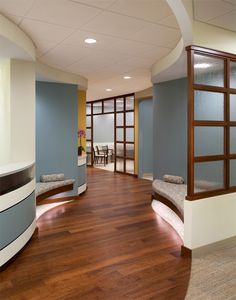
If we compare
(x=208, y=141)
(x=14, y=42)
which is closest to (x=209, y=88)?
(x=208, y=141)

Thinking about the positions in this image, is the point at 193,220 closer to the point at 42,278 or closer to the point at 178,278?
the point at 178,278

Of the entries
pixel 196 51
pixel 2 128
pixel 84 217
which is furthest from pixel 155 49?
pixel 84 217

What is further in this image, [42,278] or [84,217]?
[84,217]

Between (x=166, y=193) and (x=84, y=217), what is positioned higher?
(x=166, y=193)

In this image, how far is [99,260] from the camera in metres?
3.38

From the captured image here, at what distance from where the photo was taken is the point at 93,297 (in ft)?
8.54

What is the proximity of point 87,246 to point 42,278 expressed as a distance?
921 mm

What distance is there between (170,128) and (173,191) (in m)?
1.52

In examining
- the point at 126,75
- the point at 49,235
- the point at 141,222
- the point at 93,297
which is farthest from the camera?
the point at 126,75

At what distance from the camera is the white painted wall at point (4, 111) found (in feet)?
13.4

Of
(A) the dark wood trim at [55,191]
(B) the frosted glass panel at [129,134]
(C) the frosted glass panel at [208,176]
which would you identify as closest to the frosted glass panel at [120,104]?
(B) the frosted glass panel at [129,134]

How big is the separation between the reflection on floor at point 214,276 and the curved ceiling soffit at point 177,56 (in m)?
2.54

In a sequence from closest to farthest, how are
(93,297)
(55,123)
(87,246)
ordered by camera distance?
(93,297) → (87,246) → (55,123)

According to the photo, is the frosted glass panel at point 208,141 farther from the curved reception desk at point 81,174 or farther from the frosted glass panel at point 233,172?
the curved reception desk at point 81,174
